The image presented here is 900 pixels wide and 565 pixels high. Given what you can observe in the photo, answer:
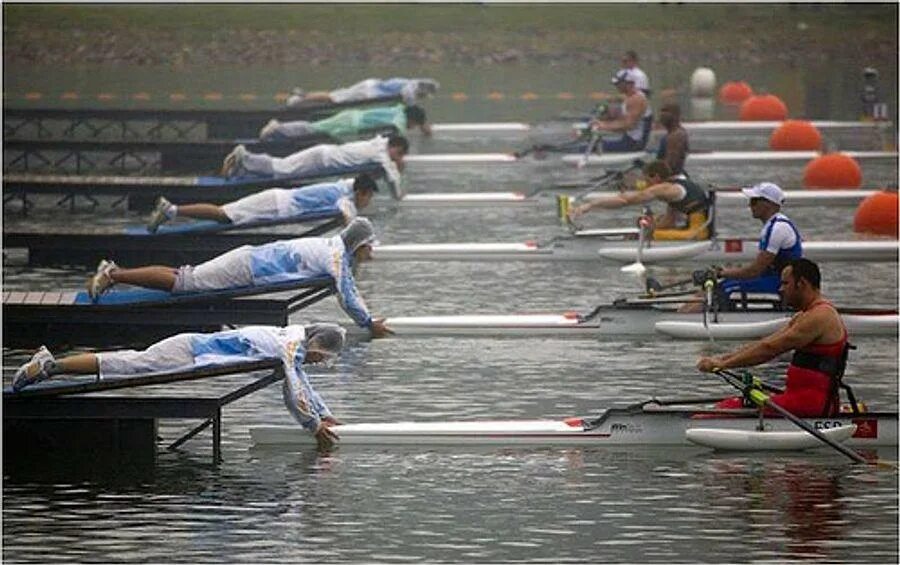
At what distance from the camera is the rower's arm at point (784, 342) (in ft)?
65.1

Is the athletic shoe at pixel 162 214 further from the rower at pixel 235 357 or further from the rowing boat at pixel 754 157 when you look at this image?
the rowing boat at pixel 754 157

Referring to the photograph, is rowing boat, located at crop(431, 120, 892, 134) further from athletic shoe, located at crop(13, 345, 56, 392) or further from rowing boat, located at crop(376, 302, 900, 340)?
athletic shoe, located at crop(13, 345, 56, 392)

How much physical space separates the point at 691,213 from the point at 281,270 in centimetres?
785

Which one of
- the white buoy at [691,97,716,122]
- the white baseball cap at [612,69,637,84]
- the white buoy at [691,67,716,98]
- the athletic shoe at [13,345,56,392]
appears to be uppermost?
the white baseball cap at [612,69,637,84]

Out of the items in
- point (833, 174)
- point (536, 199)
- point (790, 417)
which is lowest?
point (536, 199)

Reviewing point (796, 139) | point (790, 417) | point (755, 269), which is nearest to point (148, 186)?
point (796, 139)

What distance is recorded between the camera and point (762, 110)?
51.1 m

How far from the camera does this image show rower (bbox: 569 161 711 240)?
29.9 m

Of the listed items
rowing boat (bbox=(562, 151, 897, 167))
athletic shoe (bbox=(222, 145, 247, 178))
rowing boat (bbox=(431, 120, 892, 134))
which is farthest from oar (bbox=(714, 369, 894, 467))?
rowing boat (bbox=(431, 120, 892, 134))

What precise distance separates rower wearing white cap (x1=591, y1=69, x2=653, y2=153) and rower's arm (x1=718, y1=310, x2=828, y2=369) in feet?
66.8

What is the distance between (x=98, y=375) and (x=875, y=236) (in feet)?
55.0

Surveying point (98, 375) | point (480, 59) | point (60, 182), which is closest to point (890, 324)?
point (98, 375)

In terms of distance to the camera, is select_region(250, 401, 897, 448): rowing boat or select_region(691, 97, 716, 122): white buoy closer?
select_region(250, 401, 897, 448): rowing boat

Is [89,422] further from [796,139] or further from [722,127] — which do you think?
[722,127]
